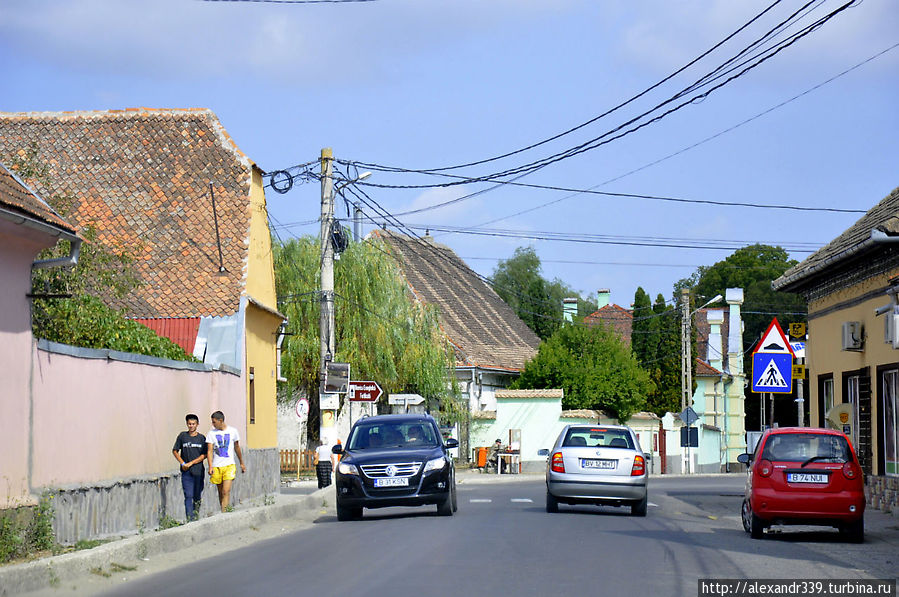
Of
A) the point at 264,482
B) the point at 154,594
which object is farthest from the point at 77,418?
the point at 264,482

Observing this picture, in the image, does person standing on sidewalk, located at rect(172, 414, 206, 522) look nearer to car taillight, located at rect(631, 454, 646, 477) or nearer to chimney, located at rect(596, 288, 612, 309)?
car taillight, located at rect(631, 454, 646, 477)

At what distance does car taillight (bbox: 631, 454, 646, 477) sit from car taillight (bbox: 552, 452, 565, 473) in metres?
1.20

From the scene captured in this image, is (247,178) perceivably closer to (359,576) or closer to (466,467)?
(359,576)

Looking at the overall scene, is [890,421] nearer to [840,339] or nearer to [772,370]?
[772,370]

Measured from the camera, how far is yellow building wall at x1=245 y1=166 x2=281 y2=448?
28.6 m

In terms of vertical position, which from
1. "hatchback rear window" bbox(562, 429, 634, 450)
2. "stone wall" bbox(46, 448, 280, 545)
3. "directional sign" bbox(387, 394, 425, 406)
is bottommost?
"stone wall" bbox(46, 448, 280, 545)

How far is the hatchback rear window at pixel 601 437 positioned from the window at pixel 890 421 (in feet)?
15.5

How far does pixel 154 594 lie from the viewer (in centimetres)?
1062

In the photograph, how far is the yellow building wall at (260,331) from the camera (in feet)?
93.9

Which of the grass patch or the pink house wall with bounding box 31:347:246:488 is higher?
the pink house wall with bounding box 31:347:246:488

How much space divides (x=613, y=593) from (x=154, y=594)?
4.01 meters

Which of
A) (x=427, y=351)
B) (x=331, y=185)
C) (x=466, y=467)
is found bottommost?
(x=466, y=467)

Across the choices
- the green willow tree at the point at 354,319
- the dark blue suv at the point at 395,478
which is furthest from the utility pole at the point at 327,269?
the green willow tree at the point at 354,319

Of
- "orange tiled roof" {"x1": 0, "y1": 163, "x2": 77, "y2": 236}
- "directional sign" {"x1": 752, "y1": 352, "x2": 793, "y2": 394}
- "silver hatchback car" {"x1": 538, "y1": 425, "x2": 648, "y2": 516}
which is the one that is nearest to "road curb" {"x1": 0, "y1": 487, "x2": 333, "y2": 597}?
"orange tiled roof" {"x1": 0, "y1": 163, "x2": 77, "y2": 236}
